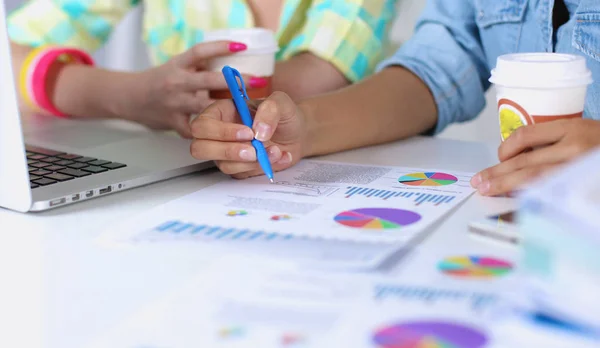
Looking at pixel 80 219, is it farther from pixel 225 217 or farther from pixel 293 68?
pixel 293 68

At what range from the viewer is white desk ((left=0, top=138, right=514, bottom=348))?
1.66 ft

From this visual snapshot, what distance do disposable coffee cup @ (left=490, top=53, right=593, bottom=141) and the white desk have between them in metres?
0.09

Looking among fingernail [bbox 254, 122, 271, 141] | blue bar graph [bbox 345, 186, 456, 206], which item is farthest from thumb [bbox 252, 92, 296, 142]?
blue bar graph [bbox 345, 186, 456, 206]

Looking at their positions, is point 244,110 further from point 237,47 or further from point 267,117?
point 237,47

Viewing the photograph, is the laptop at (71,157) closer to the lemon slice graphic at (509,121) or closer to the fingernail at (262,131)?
the fingernail at (262,131)

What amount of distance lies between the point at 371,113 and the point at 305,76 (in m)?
0.24

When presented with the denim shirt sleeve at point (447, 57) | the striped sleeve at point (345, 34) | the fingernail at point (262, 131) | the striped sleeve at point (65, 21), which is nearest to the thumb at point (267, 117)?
the fingernail at point (262, 131)

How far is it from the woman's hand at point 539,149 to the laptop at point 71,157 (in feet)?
1.17

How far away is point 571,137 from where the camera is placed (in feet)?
2.26

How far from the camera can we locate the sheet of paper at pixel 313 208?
2.10ft

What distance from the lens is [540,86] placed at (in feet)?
2.19

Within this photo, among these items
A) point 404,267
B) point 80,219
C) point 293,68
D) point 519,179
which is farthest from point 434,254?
point 293,68

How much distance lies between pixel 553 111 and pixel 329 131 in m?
0.34

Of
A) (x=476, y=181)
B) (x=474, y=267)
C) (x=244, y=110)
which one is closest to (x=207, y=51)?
(x=244, y=110)
